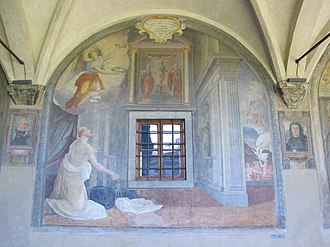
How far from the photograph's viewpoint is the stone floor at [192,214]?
6734 mm

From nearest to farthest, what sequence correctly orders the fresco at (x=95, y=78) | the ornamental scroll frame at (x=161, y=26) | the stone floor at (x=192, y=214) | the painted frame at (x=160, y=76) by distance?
the stone floor at (x=192, y=214) < the fresco at (x=95, y=78) < the painted frame at (x=160, y=76) < the ornamental scroll frame at (x=161, y=26)

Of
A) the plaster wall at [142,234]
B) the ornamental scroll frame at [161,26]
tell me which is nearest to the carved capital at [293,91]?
the plaster wall at [142,234]

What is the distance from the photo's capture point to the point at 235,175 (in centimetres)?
695

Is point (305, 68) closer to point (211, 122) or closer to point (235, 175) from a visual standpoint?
point (211, 122)

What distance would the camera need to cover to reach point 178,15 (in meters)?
8.06

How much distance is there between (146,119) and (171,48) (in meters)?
1.85

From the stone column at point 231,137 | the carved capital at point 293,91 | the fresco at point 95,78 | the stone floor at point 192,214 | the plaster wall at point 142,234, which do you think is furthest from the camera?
the fresco at point 95,78

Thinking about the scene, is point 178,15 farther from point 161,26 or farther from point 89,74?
point 89,74

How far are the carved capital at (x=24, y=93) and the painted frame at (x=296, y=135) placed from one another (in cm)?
541

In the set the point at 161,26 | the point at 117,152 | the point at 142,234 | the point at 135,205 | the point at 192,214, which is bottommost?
the point at 142,234

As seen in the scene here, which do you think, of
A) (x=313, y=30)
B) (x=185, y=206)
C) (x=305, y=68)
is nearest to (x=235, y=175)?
(x=185, y=206)

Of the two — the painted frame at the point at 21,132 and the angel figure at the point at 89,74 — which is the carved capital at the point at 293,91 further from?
the painted frame at the point at 21,132

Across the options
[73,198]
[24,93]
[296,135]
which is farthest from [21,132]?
[296,135]

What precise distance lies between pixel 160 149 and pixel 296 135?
299 centimetres
